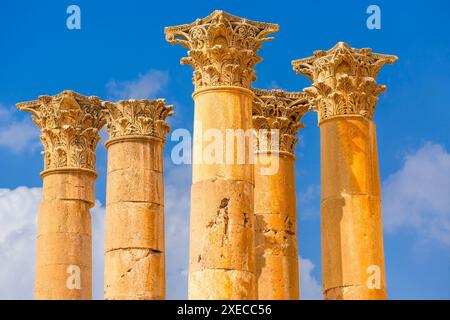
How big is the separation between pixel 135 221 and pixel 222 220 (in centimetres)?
955

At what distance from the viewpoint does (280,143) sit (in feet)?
159

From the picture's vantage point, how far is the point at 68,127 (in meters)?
50.8

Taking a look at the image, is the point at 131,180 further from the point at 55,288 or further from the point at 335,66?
the point at 335,66

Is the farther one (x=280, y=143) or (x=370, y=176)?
(x=280, y=143)

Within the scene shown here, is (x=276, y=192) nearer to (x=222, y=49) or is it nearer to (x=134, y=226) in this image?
(x=134, y=226)

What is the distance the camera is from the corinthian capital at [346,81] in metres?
42.2

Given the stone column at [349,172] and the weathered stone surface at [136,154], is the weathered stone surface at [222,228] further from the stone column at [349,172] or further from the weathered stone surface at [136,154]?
the weathered stone surface at [136,154]

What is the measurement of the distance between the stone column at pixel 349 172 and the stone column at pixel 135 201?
8.04m

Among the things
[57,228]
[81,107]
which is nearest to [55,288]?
[57,228]

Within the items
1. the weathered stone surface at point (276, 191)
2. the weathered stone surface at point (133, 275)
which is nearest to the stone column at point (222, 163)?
the weathered stone surface at point (276, 191)

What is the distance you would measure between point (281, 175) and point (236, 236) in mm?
9829

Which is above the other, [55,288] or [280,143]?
[280,143]

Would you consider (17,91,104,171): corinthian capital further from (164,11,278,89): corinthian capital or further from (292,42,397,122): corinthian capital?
(292,42,397,122): corinthian capital

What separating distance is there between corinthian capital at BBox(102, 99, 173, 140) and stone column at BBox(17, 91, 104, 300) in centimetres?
195
